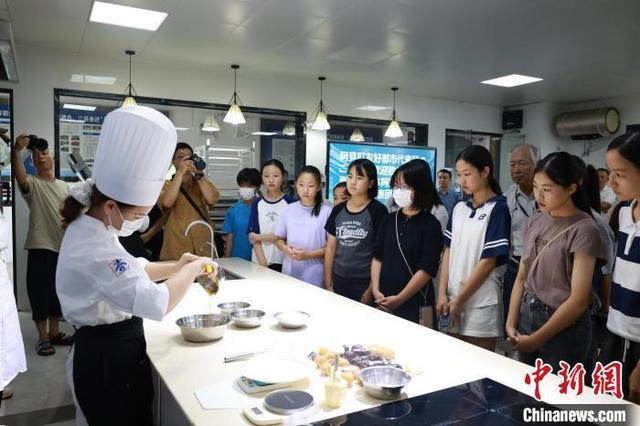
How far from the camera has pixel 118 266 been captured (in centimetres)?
129

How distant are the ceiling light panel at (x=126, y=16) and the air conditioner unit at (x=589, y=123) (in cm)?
593

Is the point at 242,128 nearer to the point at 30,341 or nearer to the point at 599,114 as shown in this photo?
the point at 30,341

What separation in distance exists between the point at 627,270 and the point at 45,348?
3.67m

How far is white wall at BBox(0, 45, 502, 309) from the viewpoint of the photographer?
4.54 meters

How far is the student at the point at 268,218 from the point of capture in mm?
3271

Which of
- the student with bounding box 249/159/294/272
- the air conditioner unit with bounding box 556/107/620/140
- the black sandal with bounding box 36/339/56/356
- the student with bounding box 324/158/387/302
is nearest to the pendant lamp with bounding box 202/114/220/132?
the student with bounding box 249/159/294/272

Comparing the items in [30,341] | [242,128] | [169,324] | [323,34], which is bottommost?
[30,341]

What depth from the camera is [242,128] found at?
5867 millimetres

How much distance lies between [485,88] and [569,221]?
190 inches

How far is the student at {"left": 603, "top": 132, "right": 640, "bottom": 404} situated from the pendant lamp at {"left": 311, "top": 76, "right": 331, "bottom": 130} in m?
4.01

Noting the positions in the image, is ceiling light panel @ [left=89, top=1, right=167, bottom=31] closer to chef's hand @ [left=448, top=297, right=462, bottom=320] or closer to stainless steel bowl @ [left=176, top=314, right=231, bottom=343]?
stainless steel bowl @ [left=176, top=314, right=231, bottom=343]

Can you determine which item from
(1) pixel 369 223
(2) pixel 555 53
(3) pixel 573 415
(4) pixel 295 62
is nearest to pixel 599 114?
(2) pixel 555 53

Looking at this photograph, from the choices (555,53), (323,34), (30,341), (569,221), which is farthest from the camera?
(555,53)

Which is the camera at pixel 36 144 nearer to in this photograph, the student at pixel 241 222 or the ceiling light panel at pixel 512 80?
the student at pixel 241 222
